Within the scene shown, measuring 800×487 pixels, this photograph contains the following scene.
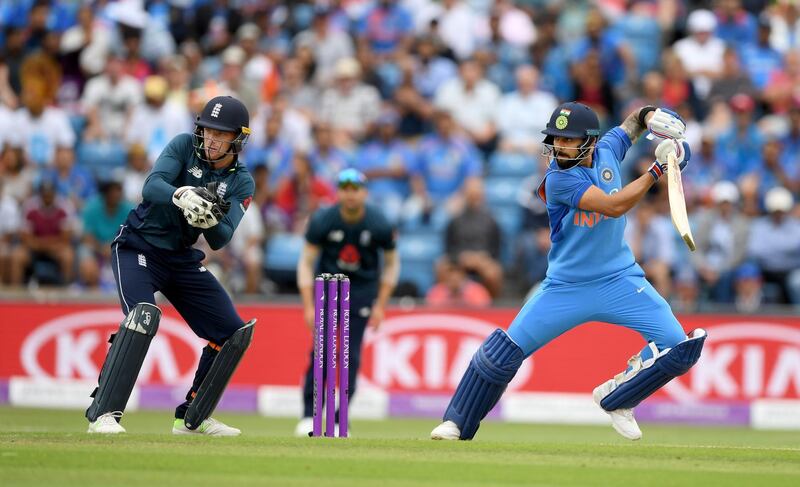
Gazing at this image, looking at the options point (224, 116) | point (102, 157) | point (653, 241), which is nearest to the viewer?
point (224, 116)

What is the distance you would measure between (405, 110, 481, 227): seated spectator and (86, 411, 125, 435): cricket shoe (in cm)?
751

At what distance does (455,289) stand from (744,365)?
3054 mm

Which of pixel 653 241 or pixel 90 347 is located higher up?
pixel 653 241

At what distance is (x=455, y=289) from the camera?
45.6ft

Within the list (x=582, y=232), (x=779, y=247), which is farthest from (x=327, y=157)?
(x=582, y=232)

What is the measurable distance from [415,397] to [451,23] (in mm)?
6164

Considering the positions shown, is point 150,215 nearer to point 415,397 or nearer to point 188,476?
point 188,476

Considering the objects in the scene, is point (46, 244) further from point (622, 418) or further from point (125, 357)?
point (622, 418)

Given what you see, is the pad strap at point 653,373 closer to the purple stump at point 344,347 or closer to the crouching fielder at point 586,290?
the crouching fielder at point 586,290

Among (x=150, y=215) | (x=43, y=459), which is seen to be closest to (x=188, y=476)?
(x=43, y=459)

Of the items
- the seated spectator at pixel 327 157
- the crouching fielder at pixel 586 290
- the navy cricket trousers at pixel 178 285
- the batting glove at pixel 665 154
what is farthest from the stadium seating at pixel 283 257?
the batting glove at pixel 665 154

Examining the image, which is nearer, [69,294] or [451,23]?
[69,294]

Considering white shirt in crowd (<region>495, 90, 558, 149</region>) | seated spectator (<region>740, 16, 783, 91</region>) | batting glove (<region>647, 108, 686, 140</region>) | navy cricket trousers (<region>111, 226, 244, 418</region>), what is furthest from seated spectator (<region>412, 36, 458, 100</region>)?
batting glove (<region>647, 108, 686, 140</region>)

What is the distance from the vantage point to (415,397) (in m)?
13.4
